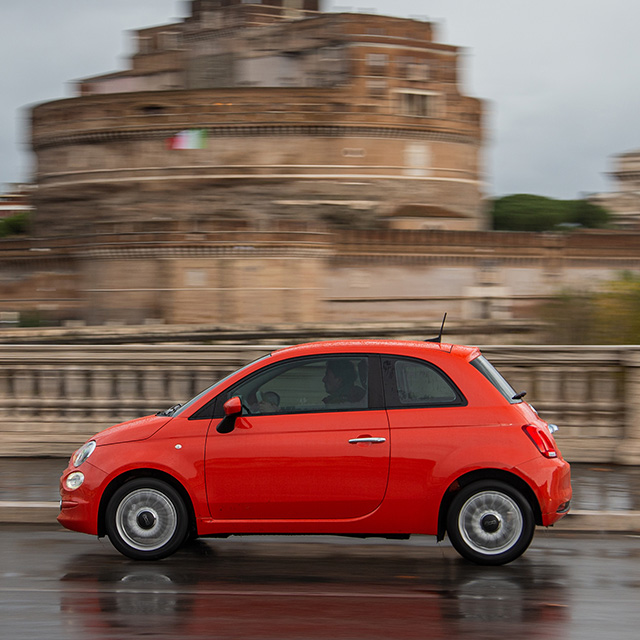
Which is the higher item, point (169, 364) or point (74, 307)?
point (169, 364)

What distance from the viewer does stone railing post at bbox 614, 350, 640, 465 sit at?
32.3ft

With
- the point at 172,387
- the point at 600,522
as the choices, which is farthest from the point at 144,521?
the point at 172,387

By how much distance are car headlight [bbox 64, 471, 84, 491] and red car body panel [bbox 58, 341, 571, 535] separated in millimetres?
100

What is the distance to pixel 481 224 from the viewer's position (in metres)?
68.3

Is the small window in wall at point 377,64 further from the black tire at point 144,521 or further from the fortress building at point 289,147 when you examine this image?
the black tire at point 144,521

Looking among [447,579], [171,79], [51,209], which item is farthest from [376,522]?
[171,79]

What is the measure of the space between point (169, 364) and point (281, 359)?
4154 millimetres

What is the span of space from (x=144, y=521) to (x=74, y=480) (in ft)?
1.76

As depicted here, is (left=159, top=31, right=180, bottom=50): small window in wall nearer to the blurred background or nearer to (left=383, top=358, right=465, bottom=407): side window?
the blurred background

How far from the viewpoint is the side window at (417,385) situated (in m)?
6.34

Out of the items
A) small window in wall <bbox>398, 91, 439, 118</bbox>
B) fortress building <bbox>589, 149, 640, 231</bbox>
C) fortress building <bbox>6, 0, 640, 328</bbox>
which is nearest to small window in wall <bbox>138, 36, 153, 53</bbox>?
fortress building <bbox>6, 0, 640, 328</bbox>

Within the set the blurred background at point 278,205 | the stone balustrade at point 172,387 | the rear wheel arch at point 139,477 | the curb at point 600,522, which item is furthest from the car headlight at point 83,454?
the blurred background at point 278,205

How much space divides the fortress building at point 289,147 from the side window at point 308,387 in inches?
2137

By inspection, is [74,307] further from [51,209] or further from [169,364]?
[169,364]
